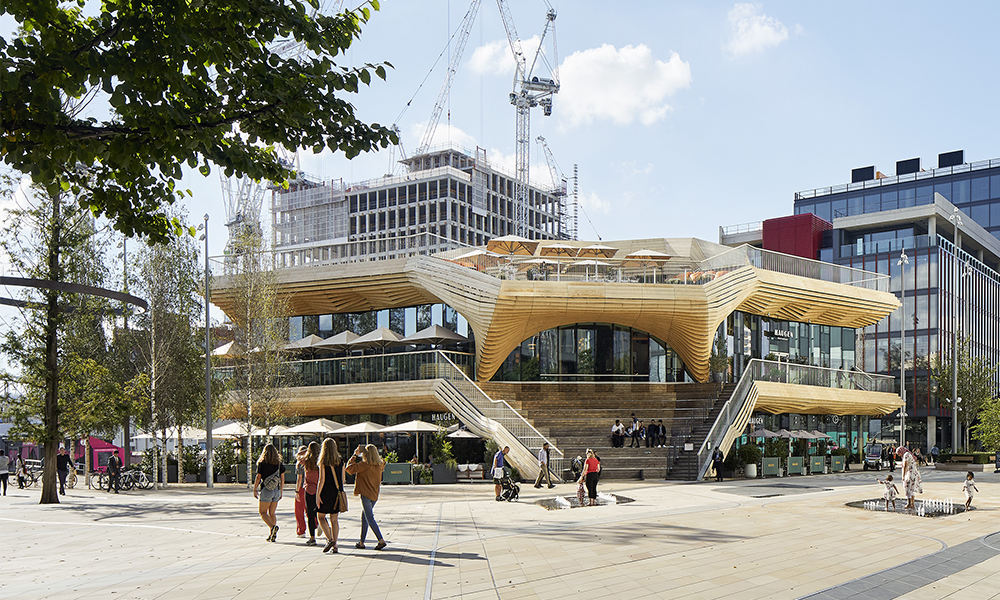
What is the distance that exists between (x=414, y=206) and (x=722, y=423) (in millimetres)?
102943

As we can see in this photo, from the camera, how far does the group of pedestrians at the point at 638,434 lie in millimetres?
30594

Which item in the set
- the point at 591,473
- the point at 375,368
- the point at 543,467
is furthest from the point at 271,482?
the point at 375,368

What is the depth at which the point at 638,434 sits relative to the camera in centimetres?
3102

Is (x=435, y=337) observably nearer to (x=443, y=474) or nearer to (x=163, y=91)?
(x=443, y=474)

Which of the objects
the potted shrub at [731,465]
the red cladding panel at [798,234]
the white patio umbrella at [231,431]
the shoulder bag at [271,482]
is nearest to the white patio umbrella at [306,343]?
the white patio umbrella at [231,431]

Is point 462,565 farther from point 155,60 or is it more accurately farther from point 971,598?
point 155,60

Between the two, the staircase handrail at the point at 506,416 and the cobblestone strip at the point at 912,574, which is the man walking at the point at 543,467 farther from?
the cobblestone strip at the point at 912,574

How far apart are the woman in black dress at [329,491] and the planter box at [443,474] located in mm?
18057

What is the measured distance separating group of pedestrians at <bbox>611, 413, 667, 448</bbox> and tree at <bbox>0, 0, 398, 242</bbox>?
79.5 ft

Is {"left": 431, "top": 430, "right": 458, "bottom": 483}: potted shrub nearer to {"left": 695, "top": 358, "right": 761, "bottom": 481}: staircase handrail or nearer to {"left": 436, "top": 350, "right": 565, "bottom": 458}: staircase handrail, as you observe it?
{"left": 436, "top": 350, "right": 565, "bottom": 458}: staircase handrail

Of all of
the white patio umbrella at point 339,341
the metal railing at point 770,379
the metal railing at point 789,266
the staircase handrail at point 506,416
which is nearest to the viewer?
the staircase handrail at point 506,416

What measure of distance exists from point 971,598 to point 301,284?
105 ft

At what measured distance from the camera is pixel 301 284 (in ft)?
124

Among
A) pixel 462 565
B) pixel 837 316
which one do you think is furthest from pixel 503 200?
pixel 462 565
